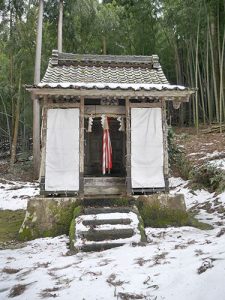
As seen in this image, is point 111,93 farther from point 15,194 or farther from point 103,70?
point 15,194

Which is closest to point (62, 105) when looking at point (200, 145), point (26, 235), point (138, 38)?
point (26, 235)

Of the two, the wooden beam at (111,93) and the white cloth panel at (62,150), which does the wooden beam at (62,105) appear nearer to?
the white cloth panel at (62,150)

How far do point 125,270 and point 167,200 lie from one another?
3024mm

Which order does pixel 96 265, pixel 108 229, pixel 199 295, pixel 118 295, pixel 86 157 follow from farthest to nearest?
1. pixel 86 157
2. pixel 108 229
3. pixel 96 265
4. pixel 118 295
5. pixel 199 295

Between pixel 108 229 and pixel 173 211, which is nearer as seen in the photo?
pixel 108 229

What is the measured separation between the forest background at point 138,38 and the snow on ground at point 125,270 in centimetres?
1065

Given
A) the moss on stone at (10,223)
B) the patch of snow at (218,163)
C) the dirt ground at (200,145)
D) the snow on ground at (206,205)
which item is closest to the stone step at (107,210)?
the moss on stone at (10,223)

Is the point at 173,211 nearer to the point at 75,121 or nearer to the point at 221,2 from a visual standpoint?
the point at 75,121

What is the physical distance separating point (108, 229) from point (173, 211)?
5.74 feet

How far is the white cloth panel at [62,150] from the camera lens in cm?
767

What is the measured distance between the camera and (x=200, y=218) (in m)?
8.28

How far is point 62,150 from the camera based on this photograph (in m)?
7.71

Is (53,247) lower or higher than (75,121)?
lower

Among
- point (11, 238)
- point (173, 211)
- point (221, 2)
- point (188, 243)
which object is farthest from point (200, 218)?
point (221, 2)
